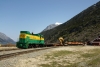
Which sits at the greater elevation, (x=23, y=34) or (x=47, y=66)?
(x=23, y=34)

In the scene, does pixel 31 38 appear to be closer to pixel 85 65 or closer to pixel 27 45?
pixel 27 45

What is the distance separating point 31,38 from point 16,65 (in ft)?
111

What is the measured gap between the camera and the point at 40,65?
20141 millimetres

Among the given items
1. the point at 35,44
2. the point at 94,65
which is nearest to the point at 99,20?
the point at 35,44

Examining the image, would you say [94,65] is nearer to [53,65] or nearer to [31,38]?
[53,65]

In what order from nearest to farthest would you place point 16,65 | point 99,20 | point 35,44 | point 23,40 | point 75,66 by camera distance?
point 16,65 → point 75,66 → point 23,40 → point 35,44 → point 99,20

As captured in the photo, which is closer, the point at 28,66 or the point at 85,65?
the point at 28,66

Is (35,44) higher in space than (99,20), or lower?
lower

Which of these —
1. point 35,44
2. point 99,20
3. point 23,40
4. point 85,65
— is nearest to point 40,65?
point 85,65

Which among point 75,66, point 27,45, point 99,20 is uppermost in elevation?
point 99,20

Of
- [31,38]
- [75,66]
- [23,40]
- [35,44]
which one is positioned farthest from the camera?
[35,44]

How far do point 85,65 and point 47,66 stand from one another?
3965 millimetres

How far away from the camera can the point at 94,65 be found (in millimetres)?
20953

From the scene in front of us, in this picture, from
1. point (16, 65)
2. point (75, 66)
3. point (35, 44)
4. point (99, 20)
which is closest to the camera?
point (16, 65)
